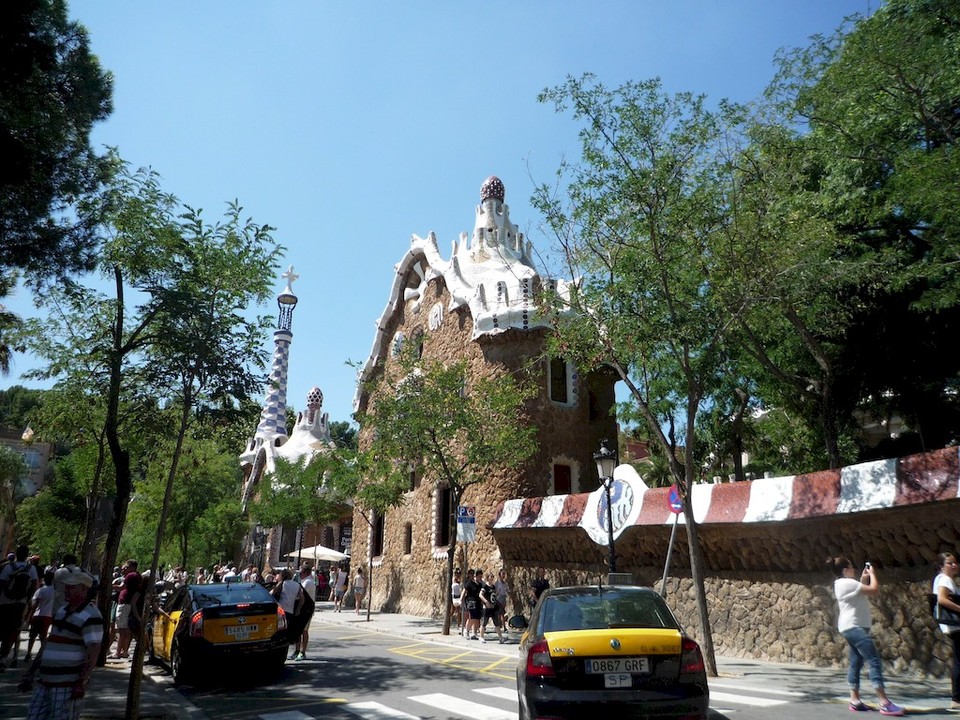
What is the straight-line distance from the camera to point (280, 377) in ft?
182

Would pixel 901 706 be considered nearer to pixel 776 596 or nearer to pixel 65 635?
pixel 776 596

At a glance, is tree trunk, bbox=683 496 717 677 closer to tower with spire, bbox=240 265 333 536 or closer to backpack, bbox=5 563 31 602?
backpack, bbox=5 563 31 602

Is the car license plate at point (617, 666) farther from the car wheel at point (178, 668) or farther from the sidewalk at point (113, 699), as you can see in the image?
the car wheel at point (178, 668)

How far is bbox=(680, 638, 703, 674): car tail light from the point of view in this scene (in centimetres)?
527

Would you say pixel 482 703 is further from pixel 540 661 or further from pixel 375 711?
pixel 540 661

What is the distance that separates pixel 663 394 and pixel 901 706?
39.4 ft

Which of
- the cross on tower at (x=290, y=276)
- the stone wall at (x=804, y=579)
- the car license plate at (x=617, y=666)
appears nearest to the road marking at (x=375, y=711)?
the car license plate at (x=617, y=666)

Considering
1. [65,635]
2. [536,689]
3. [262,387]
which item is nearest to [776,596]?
[536,689]

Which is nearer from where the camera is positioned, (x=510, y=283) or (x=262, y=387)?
(x=262, y=387)

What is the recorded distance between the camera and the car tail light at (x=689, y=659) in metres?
5.27

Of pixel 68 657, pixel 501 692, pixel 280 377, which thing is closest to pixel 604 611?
pixel 501 692

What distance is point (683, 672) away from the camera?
5.24 metres

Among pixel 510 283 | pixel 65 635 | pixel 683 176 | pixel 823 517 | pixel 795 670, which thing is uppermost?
pixel 510 283

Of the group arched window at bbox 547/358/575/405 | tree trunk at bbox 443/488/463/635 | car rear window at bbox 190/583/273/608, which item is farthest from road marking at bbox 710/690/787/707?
arched window at bbox 547/358/575/405
